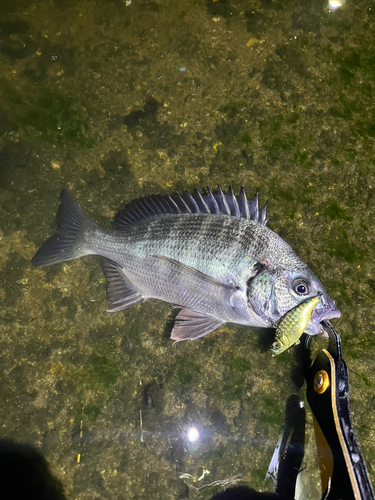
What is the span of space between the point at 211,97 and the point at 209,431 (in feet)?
9.99

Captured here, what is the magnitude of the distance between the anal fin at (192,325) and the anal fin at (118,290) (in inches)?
15.6

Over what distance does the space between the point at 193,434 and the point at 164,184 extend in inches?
88.4

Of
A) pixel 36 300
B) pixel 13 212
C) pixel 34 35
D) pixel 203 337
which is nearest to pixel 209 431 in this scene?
pixel 203 337

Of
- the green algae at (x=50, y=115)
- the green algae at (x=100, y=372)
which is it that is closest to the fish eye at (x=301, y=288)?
the green algae at (x=100, y=372)

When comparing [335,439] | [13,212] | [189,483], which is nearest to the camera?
[335,439]

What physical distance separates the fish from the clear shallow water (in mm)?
212

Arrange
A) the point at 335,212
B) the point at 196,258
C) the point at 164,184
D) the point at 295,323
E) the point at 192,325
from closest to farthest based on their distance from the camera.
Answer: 1. the point at 295,323
2. the point at 196,258
3. the point at 192,325
4. the point at 335,212
5. the point at 164,184

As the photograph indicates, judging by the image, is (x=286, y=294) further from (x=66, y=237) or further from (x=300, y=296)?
(x=66, y=237)

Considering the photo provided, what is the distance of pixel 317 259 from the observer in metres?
2.66

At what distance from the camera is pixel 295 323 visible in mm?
2033

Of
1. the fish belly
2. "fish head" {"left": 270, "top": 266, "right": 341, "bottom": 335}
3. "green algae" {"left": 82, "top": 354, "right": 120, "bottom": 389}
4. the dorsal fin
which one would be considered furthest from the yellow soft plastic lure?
"green algae" {"left": 82, "top": 354, "right": 120, "bottom": 389}

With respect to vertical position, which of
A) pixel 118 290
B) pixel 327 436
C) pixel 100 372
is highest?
pixel 118 290

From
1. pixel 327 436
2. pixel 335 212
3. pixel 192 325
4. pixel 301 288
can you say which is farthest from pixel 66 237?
pixel 327 436

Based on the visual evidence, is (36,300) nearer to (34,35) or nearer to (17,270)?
(17,270)
